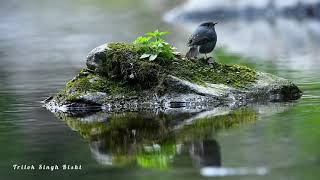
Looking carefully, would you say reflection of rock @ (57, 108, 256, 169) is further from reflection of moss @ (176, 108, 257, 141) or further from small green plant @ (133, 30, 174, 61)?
small green plant @ (133, 30, 174, 61)

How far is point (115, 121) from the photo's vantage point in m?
12.7

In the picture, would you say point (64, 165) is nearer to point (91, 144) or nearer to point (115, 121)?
point (91, 144)

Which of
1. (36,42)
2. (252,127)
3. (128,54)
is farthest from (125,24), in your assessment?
(252,127)

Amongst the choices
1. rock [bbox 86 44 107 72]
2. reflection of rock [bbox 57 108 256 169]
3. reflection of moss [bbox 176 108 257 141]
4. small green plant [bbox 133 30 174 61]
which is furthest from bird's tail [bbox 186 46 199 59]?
reflection of moss [bbox 176 108 257 141]

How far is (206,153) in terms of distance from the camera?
9.71 meters

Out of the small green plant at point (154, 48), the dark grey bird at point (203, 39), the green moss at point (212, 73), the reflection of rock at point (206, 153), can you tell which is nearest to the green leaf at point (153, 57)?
the small green plant at point (154, 48)

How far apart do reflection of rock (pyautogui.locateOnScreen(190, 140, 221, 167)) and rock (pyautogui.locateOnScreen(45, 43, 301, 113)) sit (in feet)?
10.4

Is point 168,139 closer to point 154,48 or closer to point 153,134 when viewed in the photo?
point 153,134

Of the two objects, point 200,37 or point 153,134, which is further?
point 200,37

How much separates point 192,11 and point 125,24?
4052mm

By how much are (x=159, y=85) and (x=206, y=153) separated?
4.17 meters

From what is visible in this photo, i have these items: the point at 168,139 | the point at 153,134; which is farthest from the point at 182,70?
the point at 168,139

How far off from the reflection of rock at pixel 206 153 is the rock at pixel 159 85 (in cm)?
317

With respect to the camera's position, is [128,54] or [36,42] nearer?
[128,54]
